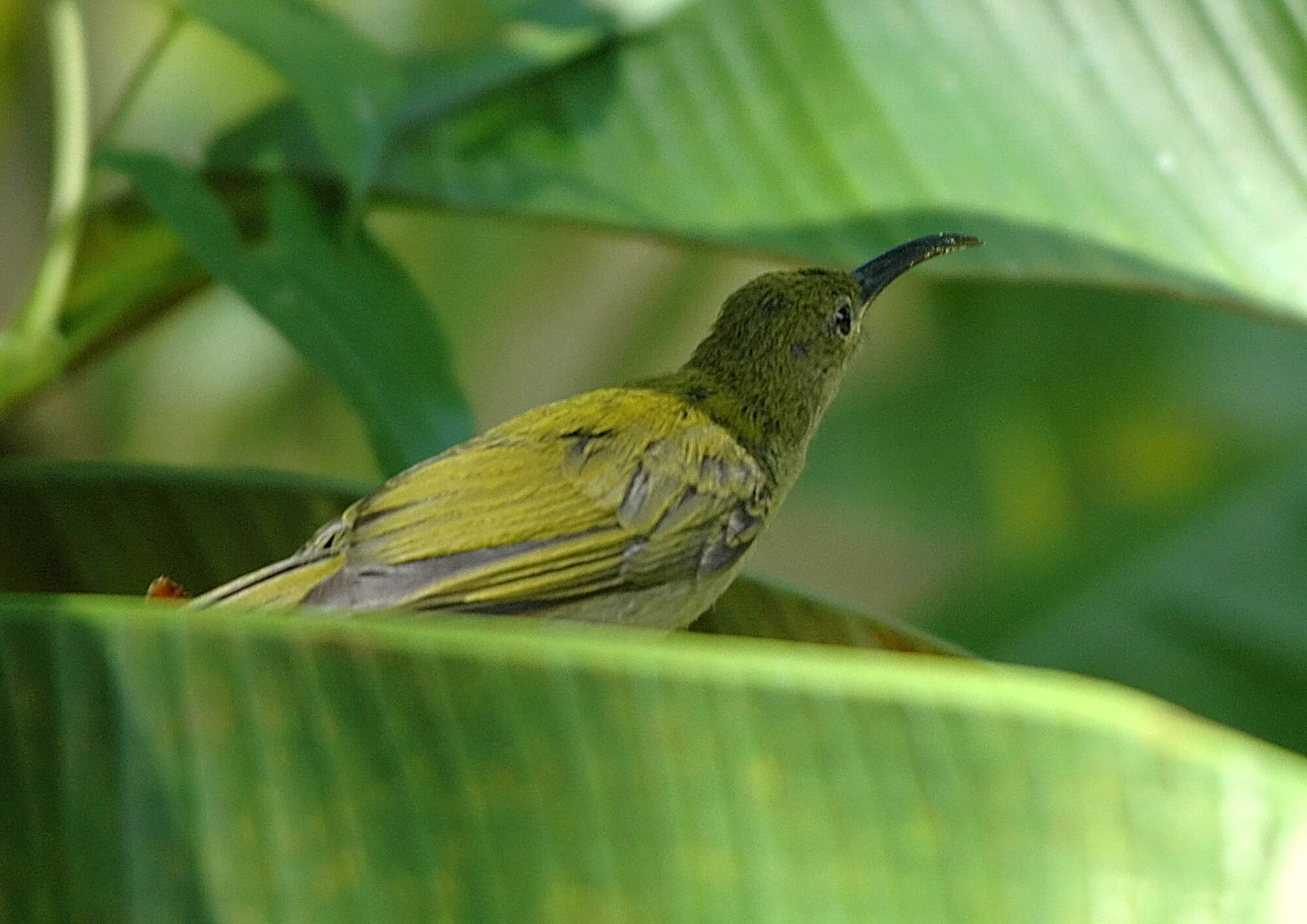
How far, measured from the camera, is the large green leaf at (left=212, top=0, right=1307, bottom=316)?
1800mm

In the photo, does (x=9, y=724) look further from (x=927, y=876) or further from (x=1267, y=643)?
(x=1267, y=643)

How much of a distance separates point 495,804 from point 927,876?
0.26 meters

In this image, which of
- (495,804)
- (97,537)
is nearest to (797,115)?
(97,537)

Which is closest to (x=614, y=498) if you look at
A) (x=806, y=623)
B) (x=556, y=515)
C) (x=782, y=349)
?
(x=556, y=515)

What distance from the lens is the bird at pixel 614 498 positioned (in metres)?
1.59

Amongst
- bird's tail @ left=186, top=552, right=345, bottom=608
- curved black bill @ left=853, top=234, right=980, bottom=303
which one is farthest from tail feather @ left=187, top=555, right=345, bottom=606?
curved black bill @ left=853, top=234, right=980, bottom=303

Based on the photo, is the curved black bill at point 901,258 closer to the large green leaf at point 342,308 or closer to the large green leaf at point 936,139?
the large green leaf at point 936,139

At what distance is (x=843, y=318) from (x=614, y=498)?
0.58 m

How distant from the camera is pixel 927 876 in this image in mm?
850

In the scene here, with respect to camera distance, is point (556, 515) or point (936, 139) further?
point (936, 139)

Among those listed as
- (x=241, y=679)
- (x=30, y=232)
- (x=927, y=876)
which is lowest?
(x=927, y=876)

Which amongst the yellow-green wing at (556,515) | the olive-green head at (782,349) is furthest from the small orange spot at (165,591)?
the olive-green head at (782,349)

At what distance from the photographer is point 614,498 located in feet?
5.76

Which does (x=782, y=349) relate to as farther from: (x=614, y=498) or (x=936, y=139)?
(x=614, y=498)
